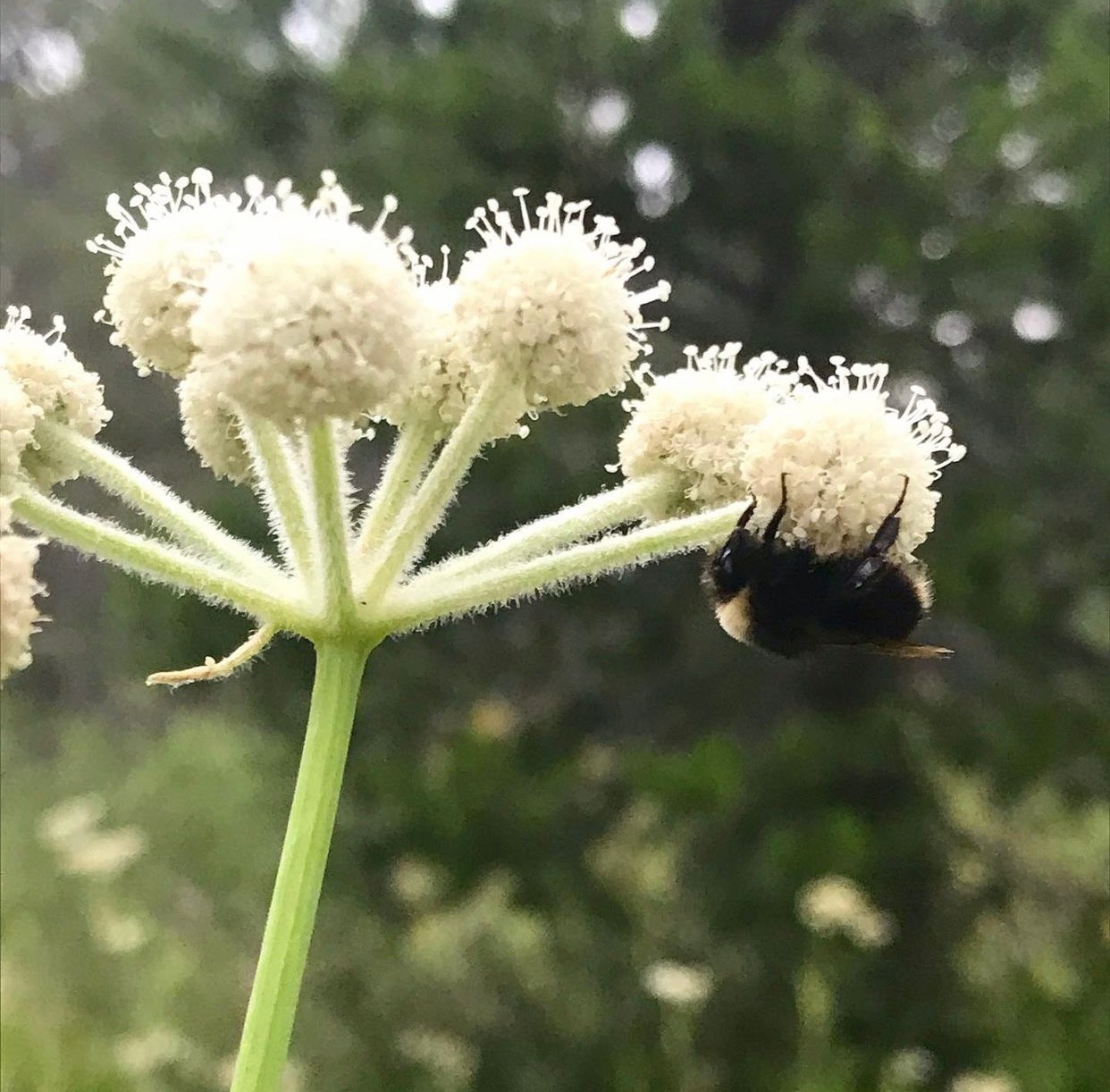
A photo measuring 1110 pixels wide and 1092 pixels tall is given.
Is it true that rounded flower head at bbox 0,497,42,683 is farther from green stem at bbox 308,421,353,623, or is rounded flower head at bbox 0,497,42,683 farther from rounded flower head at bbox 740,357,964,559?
rounded flower head at bbox 740,357,964,559

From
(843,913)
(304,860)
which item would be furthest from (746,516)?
(843,913)

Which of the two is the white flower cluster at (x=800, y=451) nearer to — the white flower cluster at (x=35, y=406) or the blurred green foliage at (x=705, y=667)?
the white flower cluster at (x=35, y=406)

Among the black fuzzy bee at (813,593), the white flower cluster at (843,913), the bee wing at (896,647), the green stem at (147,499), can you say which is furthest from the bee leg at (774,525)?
the white flower cluster at (843,913)

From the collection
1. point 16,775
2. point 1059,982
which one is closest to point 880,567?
point 1059,982

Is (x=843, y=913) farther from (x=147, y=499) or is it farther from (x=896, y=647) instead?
(x=147, y=499)

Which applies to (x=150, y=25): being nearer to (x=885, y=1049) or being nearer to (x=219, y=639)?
(x=219, y=639)
